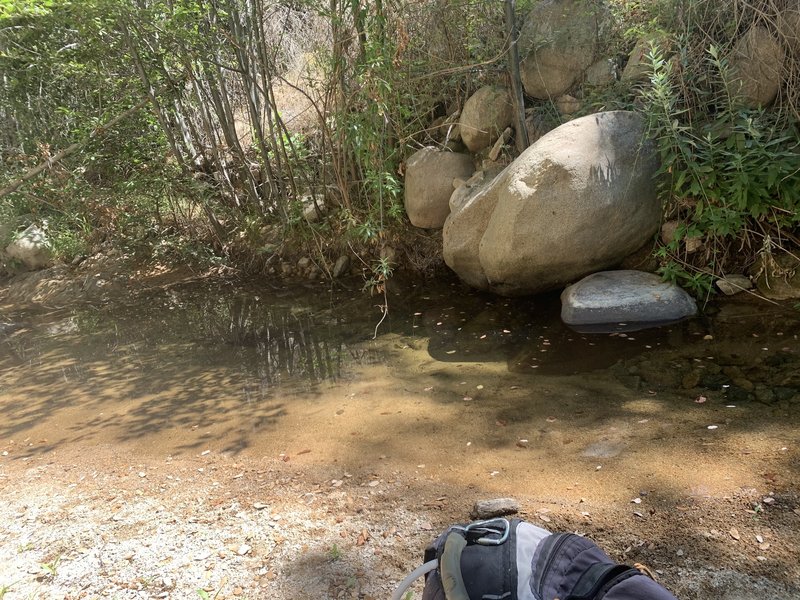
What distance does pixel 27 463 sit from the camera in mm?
3371

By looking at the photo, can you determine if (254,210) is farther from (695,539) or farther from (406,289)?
(695,539)

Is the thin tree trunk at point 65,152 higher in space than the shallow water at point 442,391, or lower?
higher

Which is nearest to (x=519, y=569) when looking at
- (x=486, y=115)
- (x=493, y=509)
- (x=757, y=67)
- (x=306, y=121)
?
(x=493, y=509)

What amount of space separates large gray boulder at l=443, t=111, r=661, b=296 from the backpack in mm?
3382

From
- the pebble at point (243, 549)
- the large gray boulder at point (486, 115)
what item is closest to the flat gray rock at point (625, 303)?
the large gray boulder at point (486, 115)

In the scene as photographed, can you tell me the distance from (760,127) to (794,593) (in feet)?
11.1

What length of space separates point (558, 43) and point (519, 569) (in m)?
5.38

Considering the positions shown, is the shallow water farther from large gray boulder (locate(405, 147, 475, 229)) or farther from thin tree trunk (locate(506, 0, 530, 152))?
thin tree trunk (locate(506, 0, 530, 152))

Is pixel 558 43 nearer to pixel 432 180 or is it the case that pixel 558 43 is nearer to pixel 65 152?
pixel 432 180

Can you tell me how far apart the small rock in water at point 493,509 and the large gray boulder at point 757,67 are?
3.64 metres

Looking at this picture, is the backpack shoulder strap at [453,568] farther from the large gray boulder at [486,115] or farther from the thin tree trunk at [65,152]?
the thin tree trunk at [65,152]

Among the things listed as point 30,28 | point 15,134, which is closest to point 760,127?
point 30,28

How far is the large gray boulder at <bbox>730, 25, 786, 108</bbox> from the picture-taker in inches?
165

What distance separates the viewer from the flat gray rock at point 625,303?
4.29 meters
